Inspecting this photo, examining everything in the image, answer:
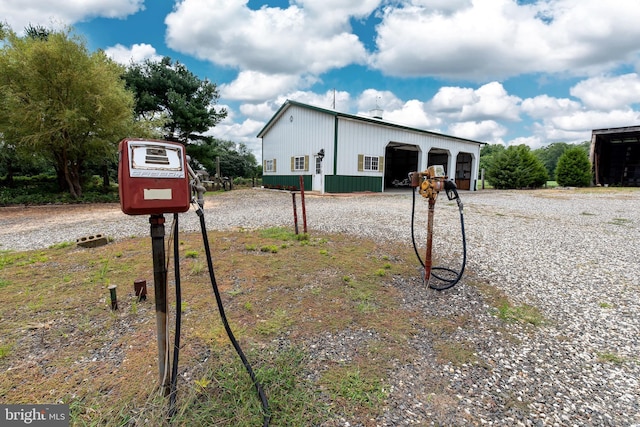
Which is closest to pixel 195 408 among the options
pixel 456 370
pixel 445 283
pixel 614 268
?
pixel 456 370

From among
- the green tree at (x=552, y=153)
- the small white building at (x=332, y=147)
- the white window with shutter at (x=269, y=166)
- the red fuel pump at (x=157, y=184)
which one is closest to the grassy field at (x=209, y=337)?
the red fuel pump at (x=157, y=184)

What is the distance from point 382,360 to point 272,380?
69 centimetres

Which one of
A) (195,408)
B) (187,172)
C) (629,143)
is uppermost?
(629,143)

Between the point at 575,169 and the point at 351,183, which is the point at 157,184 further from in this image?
the point at 575,169

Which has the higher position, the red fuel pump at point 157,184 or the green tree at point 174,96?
the green tree at point 174,96

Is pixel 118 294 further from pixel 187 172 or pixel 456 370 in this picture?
pixel 456 370

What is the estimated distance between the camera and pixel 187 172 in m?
1.38

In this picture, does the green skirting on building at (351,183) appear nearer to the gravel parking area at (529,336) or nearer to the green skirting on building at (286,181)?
the green skirting on building at (286,181)

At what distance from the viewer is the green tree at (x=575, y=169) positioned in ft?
66.4

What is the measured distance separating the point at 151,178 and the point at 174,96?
59.3 feet

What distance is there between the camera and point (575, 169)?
799 inches

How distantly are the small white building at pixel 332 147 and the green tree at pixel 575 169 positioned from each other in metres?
8.22

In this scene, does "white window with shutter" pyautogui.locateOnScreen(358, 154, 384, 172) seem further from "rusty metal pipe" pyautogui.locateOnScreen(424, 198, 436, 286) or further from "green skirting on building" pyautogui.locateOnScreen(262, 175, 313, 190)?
"rusty metal pipe" pyautogui.locateOnScreen(424, 198, 436, 286)

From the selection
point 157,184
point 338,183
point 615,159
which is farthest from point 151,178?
point 615,159
